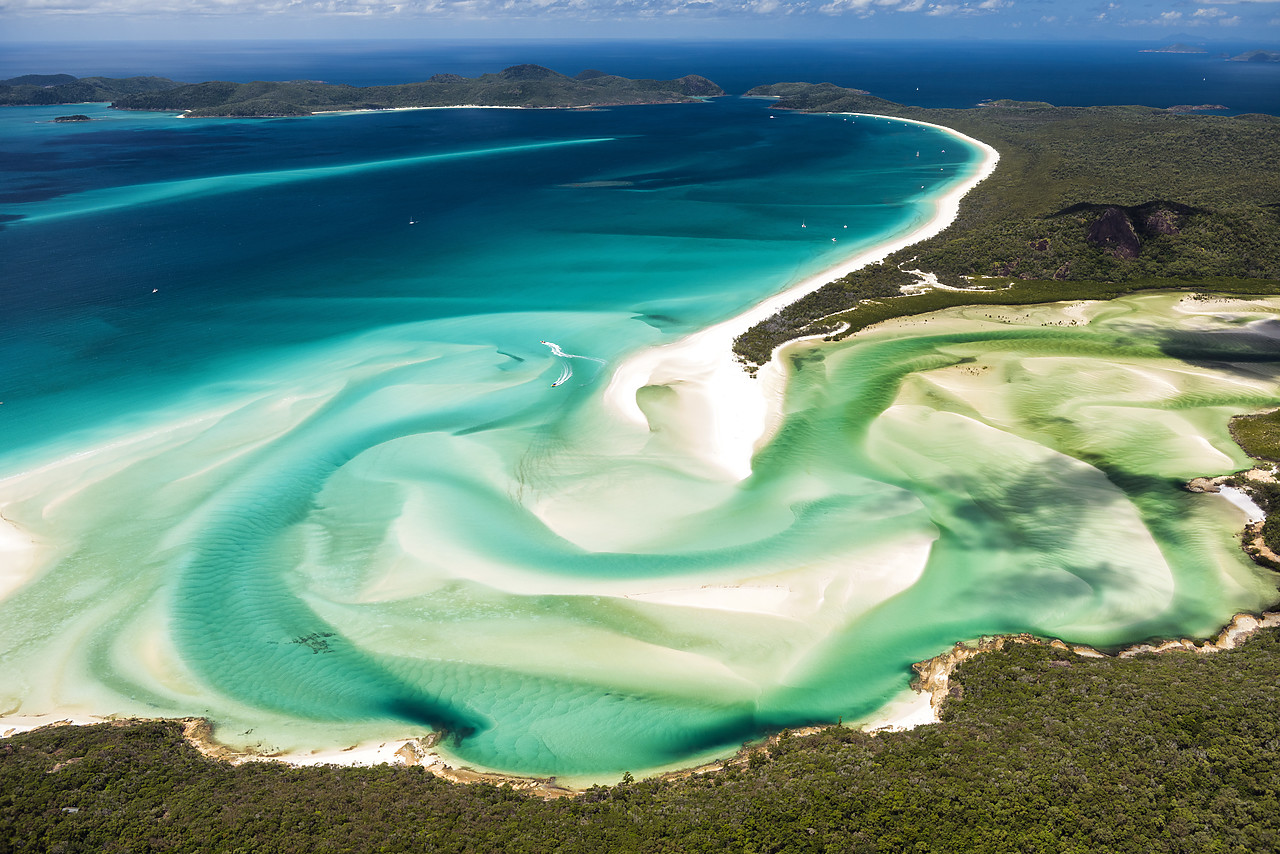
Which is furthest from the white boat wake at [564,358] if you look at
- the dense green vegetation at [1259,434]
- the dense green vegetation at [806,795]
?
the dense green vegetation at [1259,434]

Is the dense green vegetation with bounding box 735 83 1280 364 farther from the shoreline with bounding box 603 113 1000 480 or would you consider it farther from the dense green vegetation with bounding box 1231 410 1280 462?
the dense green vegetation with bounding box 1231 410 1280 462

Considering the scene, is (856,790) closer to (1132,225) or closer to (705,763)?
(705,763)

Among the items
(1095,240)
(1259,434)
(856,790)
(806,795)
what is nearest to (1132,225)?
(1095,240)

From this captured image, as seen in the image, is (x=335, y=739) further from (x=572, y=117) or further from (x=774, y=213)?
(x=572, y=117)

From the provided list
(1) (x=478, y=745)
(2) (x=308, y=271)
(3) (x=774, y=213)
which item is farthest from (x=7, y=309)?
(3) (x=774, y=213)

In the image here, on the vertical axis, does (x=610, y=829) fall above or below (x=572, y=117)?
below

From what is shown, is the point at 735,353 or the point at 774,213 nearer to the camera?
the point at 735,353
